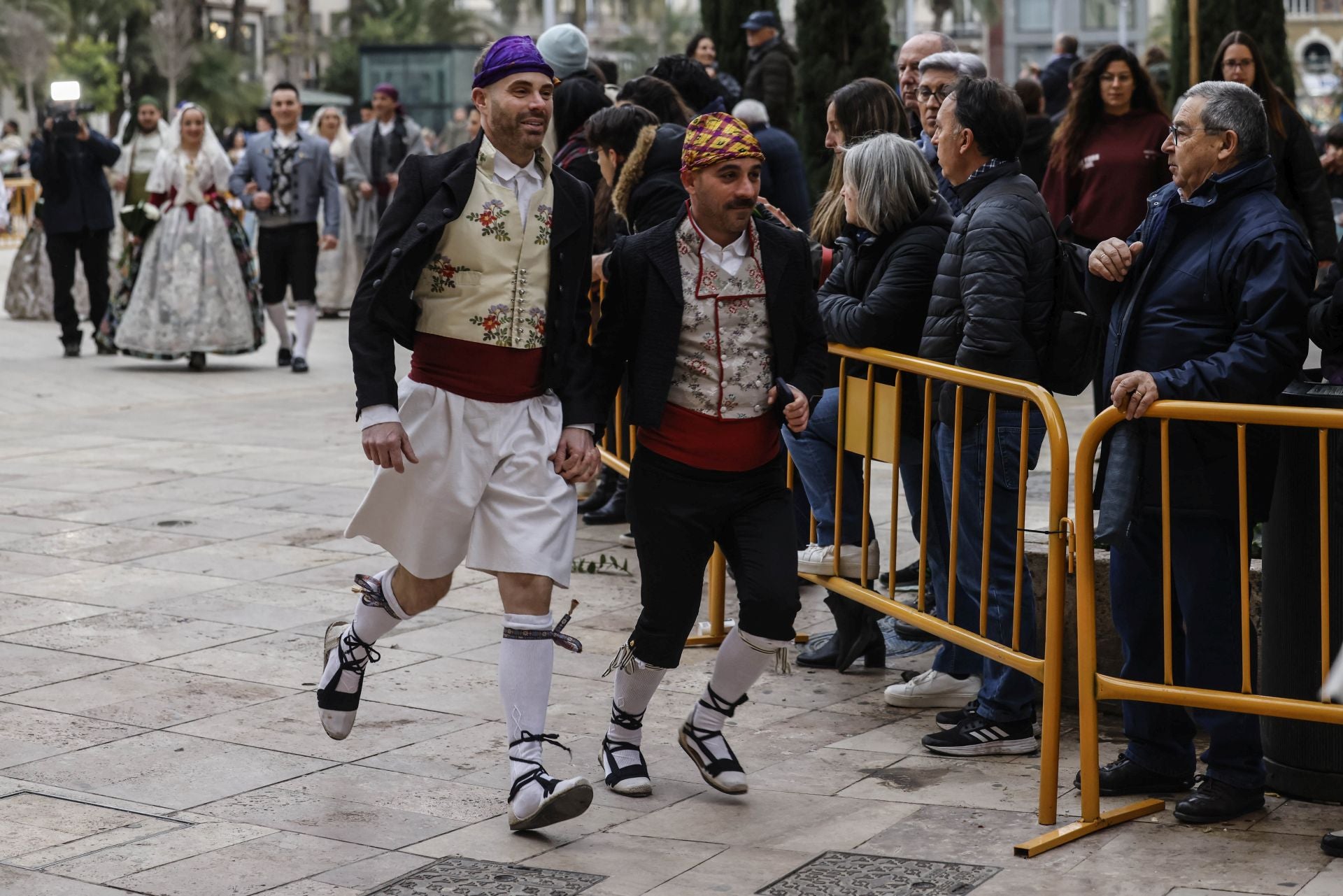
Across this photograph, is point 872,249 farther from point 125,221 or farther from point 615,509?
point 125,221

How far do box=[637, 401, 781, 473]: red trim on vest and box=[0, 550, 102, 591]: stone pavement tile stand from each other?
144 inches

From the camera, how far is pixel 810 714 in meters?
5.84

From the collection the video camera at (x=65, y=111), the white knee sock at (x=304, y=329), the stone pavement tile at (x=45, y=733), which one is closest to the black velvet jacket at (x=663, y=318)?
the stone pavement tile at (x=45, y=733)

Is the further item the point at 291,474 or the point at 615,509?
the point at 291,474

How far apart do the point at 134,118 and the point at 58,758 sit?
425 inches

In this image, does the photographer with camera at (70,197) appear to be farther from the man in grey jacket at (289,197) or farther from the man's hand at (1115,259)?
the man's hand at (1115,259)

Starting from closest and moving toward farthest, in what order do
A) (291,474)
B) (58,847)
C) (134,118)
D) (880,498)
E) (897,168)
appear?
(58,847) < (897,168) < (880,498) < (291,474) < (134,118)

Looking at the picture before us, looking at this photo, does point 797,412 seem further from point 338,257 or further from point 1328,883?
point 338,257

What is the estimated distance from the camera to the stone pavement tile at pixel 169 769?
4.98m

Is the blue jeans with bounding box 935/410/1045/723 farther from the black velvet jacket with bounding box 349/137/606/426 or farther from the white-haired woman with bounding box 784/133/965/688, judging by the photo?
the black velvet jacket with bounding box 349/137/606/426

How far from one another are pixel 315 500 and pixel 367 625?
13.7 feet

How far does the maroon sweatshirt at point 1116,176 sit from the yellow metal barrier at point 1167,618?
4.51m

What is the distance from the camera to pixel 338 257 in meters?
18.8

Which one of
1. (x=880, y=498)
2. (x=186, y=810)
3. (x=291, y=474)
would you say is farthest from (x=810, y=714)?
(x=291, y=474)
